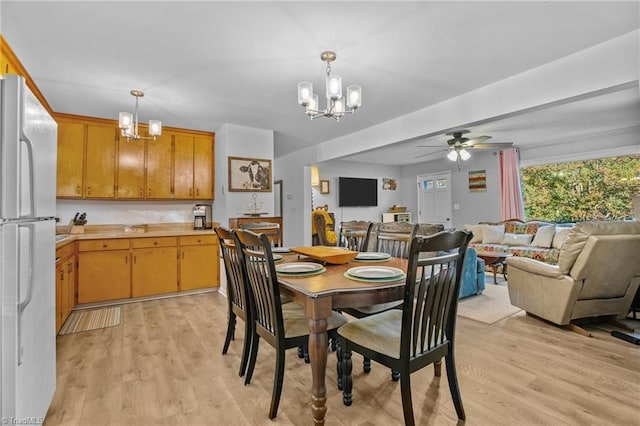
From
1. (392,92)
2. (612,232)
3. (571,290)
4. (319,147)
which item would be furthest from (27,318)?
(319,147)

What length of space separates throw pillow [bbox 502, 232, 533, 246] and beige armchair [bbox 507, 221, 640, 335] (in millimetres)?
2772

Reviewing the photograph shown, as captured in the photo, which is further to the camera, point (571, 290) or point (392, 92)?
point (392, 92)

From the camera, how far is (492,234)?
6016mm

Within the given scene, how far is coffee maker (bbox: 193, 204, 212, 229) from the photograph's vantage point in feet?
15.0

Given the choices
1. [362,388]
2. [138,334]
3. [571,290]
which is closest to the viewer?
[362,388]

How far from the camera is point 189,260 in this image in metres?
4.20

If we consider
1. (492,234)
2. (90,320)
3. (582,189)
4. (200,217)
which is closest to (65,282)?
(90,320)

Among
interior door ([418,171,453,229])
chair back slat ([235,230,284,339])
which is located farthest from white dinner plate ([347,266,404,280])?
interior door ([418,171,453,229])

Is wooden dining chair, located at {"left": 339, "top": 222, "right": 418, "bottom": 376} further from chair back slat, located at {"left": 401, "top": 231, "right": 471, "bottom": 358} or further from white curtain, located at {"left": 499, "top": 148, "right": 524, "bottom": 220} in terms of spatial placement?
white curtain, located at {"left": 499, "top": 148, "right": 524, "bottom": 220}

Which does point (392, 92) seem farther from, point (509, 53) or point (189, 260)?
point (189, 260)

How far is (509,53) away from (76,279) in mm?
4853

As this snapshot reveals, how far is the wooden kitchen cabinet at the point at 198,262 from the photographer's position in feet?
13.7

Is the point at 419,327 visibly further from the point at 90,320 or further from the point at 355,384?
the point at 90,320

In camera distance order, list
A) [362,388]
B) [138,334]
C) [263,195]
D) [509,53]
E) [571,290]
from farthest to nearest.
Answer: [263,195] → [138,334] → [571,290] → [509,53] → [362,388]
